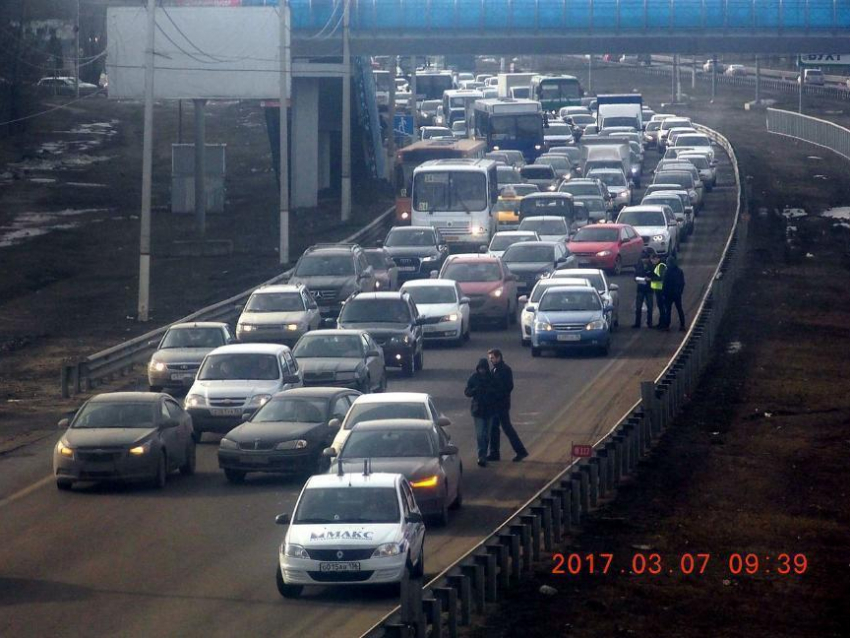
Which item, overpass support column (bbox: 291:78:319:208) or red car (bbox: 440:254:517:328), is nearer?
red car (bbox: 440:254:517:328)

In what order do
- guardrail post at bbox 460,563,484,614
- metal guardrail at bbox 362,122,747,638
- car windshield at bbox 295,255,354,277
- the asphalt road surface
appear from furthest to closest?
1. car windshield at bbox 295,255,354,277
2. the asphalt road surface
3. guardrail post at bbox 460,563,484,614
4. metal guardrail at bbox 362,122,747,638

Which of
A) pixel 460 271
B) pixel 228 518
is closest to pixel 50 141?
pixel 460 271

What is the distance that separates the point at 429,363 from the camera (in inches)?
1238

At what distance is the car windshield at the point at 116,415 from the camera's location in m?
20.7

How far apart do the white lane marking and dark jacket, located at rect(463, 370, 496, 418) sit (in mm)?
5746

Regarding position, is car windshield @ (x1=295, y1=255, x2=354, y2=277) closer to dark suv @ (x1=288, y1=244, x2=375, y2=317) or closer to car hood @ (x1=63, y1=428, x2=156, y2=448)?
dark suv @ (x1=288, y1=244, x2=375, y2=317)

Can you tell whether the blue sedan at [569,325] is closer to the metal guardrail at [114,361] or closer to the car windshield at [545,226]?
the metal guardrail at [114,361]

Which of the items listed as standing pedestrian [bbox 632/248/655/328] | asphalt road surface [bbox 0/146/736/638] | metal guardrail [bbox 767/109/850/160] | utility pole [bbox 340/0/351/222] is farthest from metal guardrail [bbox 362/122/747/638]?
metal guardrail [bbox 767/109/850/160]

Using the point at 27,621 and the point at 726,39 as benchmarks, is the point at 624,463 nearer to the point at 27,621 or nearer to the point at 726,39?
A: the point at 27,621

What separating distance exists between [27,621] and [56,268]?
36408 mm

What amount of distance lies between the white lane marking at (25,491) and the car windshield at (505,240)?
22.8 metres

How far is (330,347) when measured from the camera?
26.8 m

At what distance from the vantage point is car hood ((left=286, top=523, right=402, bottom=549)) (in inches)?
568

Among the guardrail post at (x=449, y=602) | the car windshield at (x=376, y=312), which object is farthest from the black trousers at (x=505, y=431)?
the guardrail post at (x=449, y=602)
